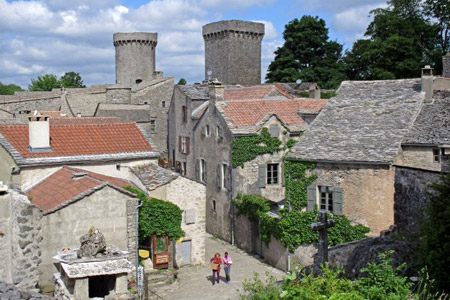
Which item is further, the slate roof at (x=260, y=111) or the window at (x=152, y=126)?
the window at (x=152, y=126)

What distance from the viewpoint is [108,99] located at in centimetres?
5531

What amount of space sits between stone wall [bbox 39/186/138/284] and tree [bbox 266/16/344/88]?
5083 centimetres

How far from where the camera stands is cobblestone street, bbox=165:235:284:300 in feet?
75.9

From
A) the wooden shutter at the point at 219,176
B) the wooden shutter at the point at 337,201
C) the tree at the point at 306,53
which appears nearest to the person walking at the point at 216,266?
the wooden shutter at the point at 337,201

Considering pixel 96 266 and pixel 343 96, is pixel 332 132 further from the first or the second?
pixel 96 266

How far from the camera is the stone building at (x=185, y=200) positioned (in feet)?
84.8

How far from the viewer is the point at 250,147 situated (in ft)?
104

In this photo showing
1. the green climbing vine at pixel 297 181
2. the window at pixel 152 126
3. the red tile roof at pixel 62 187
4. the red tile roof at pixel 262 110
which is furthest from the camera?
the window at pixel 152 126

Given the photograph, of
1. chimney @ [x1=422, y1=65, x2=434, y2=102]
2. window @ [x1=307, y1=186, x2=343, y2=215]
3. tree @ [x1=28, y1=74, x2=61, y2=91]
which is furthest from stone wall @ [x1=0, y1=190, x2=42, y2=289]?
tree @ [x1=28, y1=74, x2=61, y2=91]

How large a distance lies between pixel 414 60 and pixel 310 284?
51648 mm

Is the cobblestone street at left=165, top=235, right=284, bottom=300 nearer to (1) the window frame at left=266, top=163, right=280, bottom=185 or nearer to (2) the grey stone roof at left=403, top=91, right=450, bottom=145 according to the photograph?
(1) the window frame at left=266, top=163, right=280, bottom=185

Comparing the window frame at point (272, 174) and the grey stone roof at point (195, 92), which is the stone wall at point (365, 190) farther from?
the grey stone roof at point (195, 92)

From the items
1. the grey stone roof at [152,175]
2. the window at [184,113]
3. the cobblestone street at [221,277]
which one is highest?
Answer: the window at [184,113]

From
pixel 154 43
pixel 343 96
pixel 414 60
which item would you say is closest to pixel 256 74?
pixel 154 43
